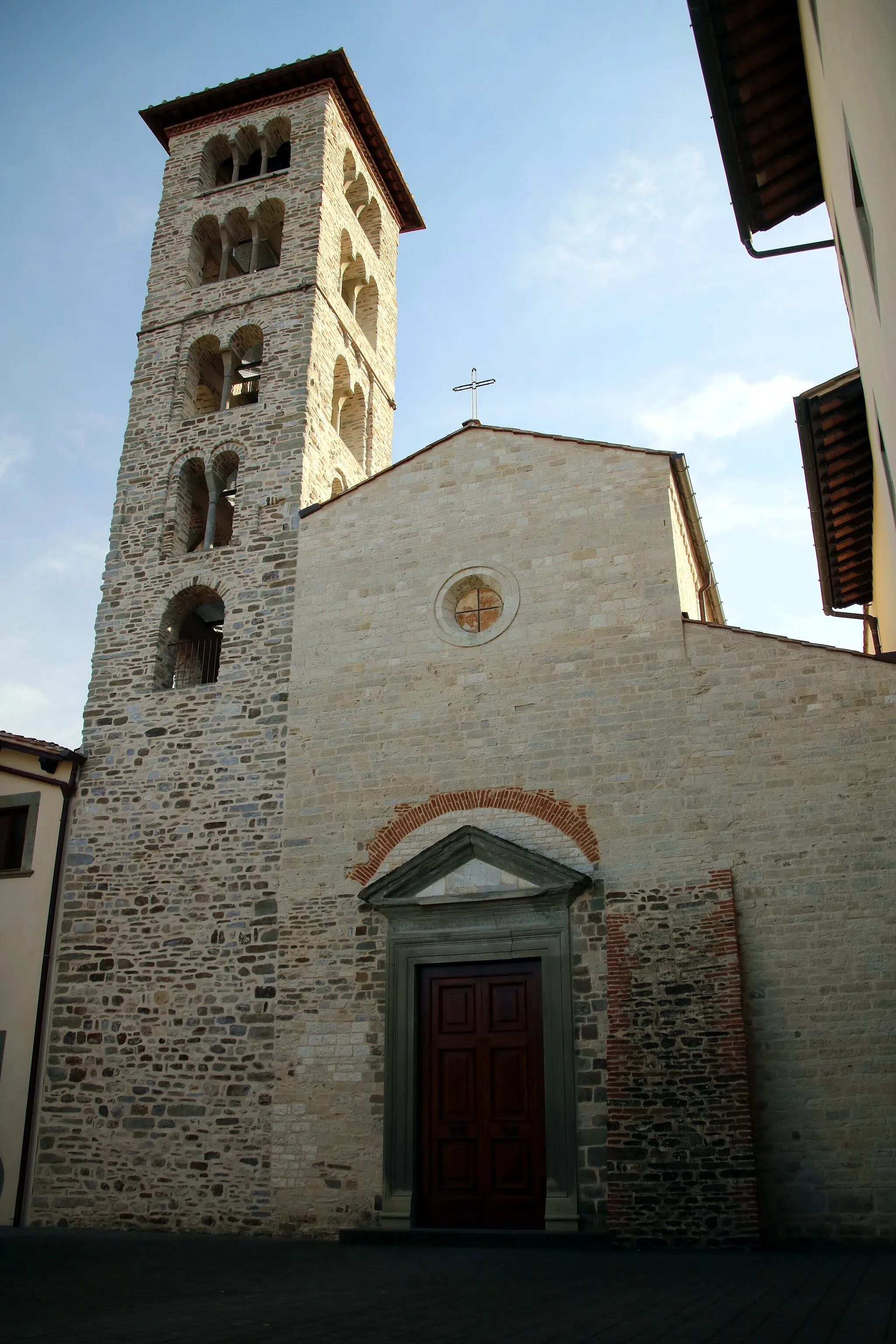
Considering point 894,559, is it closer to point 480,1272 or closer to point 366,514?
point 366,514

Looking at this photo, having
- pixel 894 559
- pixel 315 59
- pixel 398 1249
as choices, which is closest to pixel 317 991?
pixel 398 1249

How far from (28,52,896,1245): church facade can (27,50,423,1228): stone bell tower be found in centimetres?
5

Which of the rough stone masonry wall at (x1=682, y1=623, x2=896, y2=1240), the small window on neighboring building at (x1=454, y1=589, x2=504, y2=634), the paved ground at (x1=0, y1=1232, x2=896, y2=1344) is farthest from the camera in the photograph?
the small window on neighboring building at (x1=454, y1=589, x2=504, y2=634)

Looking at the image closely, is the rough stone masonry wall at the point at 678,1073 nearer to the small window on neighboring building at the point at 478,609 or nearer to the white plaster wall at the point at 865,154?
the small window on neighboring building at the point at 478,609

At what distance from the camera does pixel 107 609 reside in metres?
15.2

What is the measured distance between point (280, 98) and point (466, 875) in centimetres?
1488

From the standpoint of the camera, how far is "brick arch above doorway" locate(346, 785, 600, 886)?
1144 cm

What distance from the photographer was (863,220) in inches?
282

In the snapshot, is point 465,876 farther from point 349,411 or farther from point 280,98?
point 280,98

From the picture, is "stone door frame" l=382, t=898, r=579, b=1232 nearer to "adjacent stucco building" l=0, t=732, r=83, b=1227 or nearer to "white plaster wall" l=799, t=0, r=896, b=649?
"adjacent stucco building" l=0, t=732, r=83, b=1227

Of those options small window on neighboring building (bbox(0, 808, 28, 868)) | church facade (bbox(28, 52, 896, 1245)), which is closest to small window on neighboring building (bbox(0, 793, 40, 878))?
small window on neighboring building (bbox(0, 808, 28, 868))

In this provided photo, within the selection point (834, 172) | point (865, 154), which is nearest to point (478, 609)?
point (834, 172)

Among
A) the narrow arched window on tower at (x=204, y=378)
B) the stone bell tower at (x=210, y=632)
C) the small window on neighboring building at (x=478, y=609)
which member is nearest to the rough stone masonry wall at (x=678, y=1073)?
the small window on neighboring building at (x=478, y=609)

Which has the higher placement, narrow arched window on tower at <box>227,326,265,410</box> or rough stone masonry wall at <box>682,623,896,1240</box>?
narrow arched window on tower at <box>227,326,265,410</box>
